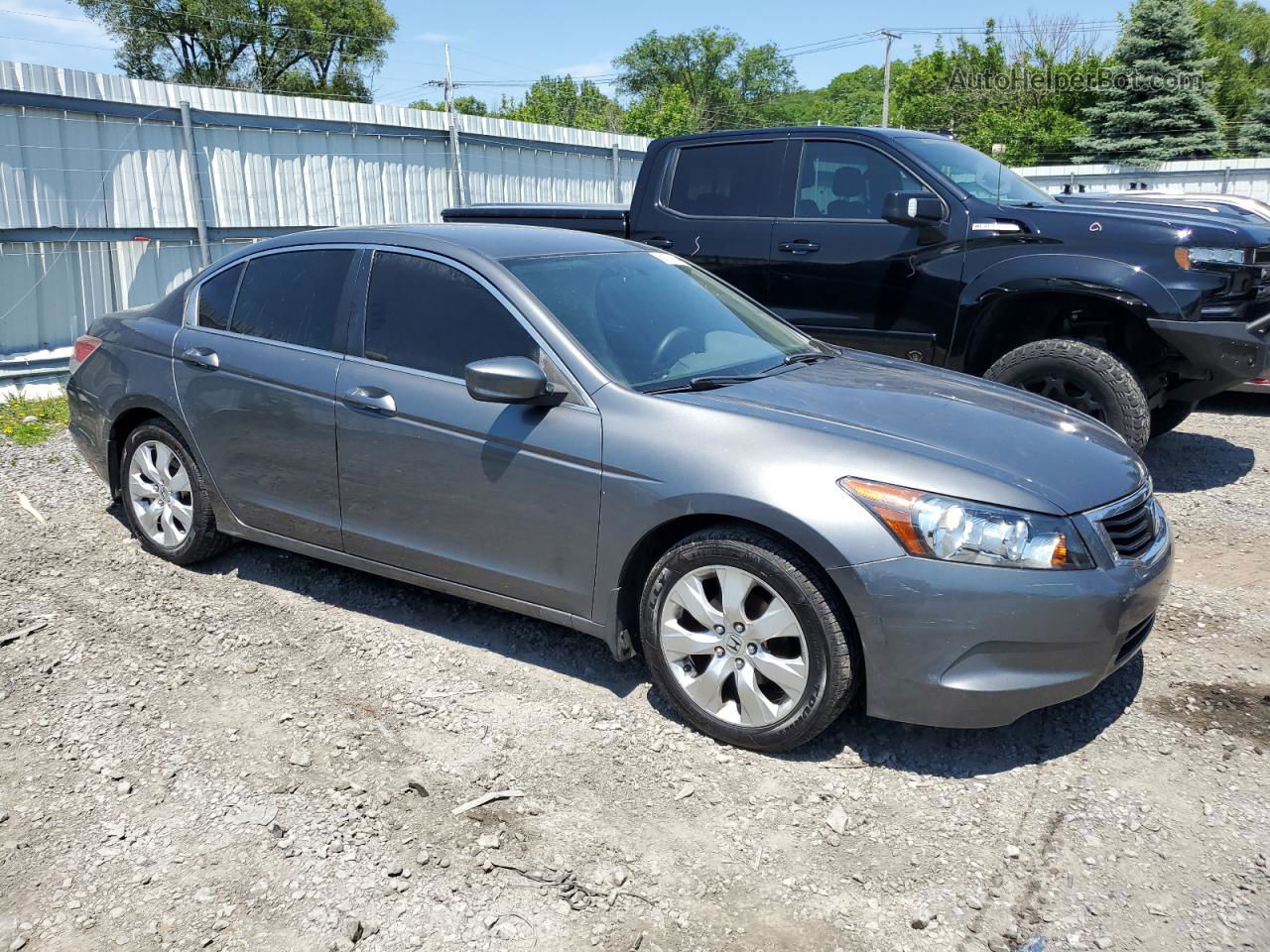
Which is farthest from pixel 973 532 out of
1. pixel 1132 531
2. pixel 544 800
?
pixel 544 800

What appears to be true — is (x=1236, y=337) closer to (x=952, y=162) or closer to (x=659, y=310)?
(x=952, y=162)

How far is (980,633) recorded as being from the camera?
3.16 metres

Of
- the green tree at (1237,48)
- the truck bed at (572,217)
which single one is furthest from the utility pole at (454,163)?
the green tree at (1237,48)

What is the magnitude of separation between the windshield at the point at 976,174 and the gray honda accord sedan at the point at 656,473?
8.32ft

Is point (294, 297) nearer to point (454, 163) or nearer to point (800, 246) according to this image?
Result: point (800, 246)

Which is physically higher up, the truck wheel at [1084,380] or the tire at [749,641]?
the truck wheel at [1084,380]

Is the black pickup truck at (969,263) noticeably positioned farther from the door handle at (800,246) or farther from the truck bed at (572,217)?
the truck bed at (572,217)

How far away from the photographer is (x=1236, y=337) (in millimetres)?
5926

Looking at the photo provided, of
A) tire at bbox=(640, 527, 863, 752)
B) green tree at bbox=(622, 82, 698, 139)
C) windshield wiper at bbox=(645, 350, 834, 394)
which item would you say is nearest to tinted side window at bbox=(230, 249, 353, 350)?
windshield wiper at bbox=(645, 350, 834, 394)

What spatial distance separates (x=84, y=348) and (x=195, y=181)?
5.19m

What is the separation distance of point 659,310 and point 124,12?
182 feet

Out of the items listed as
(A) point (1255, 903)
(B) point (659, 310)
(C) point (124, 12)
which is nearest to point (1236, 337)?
(B) point (659, 310)

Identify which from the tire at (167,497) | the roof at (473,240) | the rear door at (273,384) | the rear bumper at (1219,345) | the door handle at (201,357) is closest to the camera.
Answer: the roof at (473,240)

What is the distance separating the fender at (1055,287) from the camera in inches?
234
